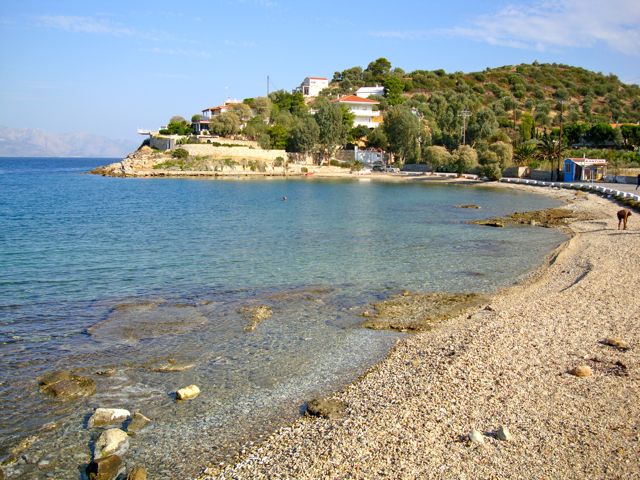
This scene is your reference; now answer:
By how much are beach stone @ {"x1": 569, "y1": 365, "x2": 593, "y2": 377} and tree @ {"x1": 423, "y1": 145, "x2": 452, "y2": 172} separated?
8432cm

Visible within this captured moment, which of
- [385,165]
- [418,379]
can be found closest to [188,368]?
[418,379]

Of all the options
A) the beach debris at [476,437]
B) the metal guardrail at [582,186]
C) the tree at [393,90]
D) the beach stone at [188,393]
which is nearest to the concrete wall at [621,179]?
the metal guardrail at [582,186]

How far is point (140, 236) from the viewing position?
34.4 m

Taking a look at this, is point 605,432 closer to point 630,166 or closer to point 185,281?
point 185,281

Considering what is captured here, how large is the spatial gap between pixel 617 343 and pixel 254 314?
1005 cm

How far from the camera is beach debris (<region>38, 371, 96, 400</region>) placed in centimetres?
1155

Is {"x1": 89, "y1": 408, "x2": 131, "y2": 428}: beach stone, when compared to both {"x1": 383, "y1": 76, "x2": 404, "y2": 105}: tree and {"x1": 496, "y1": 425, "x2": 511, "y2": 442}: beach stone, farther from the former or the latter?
{"x1": 383, "y1": 76, "x2": 404, "y2": 105}: tree

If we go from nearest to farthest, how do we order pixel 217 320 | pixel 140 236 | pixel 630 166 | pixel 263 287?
pixel 217 320 < pixel 263 287 < pixel 140 236 < pixel 630 166

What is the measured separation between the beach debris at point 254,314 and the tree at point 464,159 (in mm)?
76003

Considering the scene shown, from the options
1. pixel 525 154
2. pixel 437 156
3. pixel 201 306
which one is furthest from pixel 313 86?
pixel 201 306

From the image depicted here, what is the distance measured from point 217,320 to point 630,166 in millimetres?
71489

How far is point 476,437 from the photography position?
340 inches

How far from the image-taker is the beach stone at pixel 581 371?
11.1 metres

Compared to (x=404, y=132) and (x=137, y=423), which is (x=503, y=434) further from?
(x=404, y=132)
